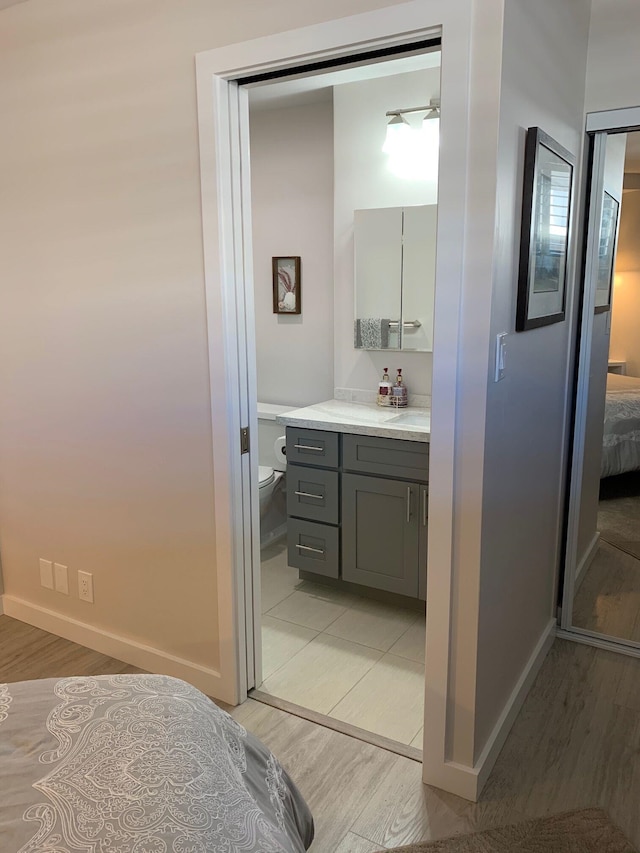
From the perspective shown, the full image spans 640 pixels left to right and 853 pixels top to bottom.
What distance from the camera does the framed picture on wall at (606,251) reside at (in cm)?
256

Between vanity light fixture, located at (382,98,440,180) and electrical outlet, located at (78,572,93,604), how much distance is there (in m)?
2.29

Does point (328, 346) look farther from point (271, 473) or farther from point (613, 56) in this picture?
point (613, 56)

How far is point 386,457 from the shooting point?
9.41 feet

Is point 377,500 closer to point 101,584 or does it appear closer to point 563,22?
point 101,584

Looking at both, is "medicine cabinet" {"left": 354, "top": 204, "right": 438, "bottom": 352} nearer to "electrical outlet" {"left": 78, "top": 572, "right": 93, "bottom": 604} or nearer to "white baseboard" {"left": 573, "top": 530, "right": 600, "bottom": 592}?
"white baseboard" {"left": 573, "top": 530, "right": 600, "bottom": 592}

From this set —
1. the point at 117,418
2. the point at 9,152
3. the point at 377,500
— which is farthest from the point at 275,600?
the point at 9,152

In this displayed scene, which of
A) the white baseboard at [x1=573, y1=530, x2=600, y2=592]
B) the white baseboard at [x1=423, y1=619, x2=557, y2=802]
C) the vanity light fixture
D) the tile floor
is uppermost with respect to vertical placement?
the vanity light fixture

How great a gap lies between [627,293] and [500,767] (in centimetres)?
178

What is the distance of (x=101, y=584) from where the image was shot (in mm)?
2674

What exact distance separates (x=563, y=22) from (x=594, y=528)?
191 cm

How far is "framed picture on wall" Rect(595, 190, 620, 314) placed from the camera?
8.41 feet

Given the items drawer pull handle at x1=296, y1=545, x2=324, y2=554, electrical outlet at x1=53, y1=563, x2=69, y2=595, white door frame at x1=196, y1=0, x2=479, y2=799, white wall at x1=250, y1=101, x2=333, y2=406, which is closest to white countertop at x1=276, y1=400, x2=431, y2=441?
white wall at x1=250, y1=101, x2=333, y2=406

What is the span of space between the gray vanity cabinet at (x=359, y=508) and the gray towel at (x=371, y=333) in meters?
0.59

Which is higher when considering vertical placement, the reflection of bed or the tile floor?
the reflection of bed
